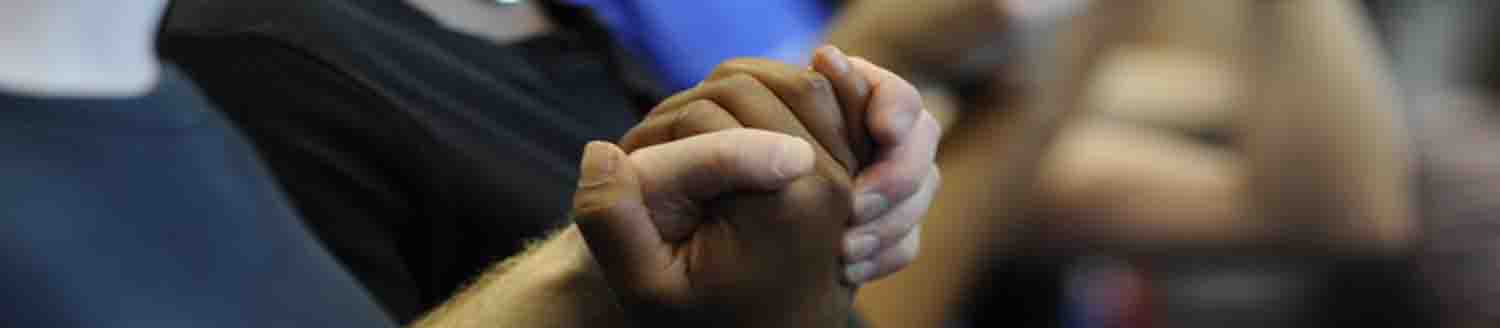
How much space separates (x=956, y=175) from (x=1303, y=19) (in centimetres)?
39

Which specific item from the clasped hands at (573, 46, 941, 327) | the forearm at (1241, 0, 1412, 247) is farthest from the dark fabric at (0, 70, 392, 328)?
the forearm at (1241, 0, 1412, 247)

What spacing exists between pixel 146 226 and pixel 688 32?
1.30 feet

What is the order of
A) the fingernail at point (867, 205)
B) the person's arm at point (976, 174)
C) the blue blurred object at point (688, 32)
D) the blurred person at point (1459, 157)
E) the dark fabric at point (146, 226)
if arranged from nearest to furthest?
the dark fabric at point (146, 226) → the fingernail at point (867, 205) → the blue blurred object at point (688, 32) → the person's arm at point (976, 174) → the blurred person at point (1459, 157)

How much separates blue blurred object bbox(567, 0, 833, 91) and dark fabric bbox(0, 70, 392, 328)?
0.27 m

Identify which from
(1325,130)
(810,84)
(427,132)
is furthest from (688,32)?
(1325,130)

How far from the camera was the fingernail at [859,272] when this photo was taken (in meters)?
0.62

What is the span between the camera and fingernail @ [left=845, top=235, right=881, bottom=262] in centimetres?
60

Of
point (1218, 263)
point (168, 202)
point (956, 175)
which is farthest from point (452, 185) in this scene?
point (1218, 263)

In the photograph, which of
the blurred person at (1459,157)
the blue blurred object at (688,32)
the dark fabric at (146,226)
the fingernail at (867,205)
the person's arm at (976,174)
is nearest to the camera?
the dark fabric at (146,226)

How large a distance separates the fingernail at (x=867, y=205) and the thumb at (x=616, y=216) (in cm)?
10

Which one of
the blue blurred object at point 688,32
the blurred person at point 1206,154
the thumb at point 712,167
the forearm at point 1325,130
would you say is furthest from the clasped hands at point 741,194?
the forearm at point 1325,130

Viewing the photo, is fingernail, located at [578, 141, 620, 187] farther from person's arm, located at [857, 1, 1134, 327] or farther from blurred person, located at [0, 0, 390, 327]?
person's arm, located at [857, 1, 1134, 327]

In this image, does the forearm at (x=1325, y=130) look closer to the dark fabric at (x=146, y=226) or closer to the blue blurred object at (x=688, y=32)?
the blue blurred object at (x=688, y=32)

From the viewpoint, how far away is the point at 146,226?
528 millimetres
